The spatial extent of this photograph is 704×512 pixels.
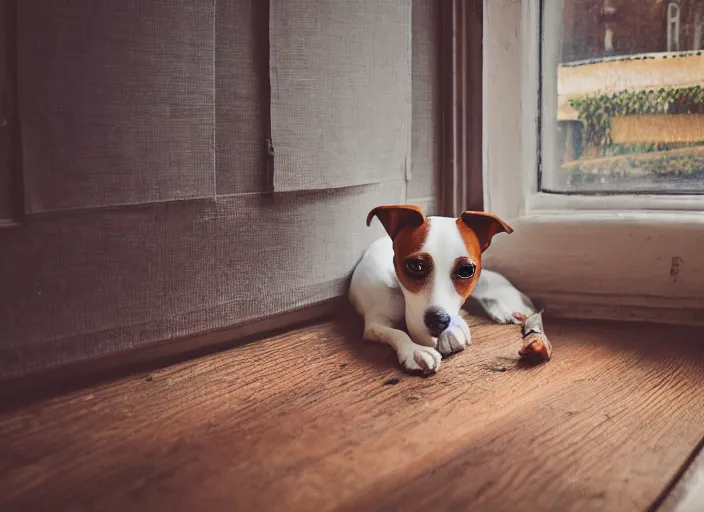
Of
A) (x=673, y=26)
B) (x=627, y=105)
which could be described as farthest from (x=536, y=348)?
(x=673, y=26)

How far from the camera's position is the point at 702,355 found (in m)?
1.03

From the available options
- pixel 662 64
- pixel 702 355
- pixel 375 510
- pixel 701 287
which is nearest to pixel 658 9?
pixel 662 64

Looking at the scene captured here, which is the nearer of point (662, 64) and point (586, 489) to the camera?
point (586, 489)

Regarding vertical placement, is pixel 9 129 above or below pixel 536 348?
above

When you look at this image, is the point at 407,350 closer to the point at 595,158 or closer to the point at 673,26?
the point at 595,158

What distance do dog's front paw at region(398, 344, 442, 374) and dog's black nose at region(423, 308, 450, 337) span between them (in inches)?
1.3

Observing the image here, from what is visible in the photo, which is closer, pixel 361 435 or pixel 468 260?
pixel 361 435

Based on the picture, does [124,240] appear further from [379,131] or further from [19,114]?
[379,131]

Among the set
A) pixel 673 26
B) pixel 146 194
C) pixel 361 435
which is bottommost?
pixel 361 435

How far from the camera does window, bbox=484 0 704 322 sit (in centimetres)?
119

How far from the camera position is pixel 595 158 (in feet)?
4.21

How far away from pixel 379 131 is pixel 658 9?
0.55 metres

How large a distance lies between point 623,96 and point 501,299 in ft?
1.46

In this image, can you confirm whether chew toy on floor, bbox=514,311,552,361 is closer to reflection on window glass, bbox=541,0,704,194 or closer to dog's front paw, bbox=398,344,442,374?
dog's front paw, bbox=398,344,442,374
